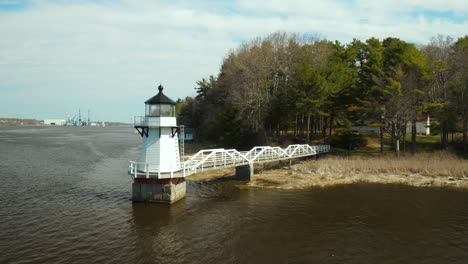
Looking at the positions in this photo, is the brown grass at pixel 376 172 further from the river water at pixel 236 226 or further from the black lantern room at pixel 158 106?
the black lantern room at pixel 158 106

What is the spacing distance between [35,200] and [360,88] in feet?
120

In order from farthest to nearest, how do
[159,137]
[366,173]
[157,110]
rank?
[366,173] → [157,110] → [159,137]

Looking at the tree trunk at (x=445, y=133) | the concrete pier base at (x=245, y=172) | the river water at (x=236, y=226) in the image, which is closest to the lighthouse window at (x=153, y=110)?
the river water at (x=236, y=226)

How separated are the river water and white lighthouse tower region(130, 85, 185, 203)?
93 cm

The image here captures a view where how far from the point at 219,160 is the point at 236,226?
30.0 ft

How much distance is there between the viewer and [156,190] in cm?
1931

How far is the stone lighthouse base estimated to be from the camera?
1917cm

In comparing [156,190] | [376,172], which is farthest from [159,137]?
[376,172]

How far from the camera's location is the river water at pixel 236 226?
39.9 ft

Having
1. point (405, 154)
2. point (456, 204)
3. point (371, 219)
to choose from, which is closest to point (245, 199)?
point (371, 219)

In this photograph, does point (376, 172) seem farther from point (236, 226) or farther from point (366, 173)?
point (236, 226)

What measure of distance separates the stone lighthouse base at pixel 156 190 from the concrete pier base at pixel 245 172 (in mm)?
8623

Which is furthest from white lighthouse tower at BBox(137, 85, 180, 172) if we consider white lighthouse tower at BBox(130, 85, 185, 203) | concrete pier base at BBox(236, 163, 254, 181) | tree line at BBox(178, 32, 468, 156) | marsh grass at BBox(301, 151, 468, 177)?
tree line at BBox(178, 32, 468, 156)

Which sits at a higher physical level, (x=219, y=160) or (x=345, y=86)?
(x=345, y=86)
